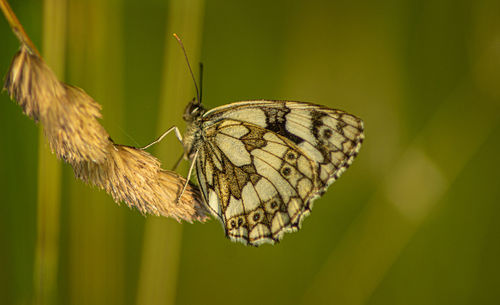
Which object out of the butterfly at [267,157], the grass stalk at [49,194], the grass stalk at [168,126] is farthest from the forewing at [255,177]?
the grass stalk at [49,194]

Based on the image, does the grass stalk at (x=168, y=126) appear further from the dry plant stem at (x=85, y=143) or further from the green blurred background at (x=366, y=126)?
the dry plant stem at (x=85, y=143)

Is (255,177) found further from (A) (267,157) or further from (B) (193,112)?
(B) (193,112)

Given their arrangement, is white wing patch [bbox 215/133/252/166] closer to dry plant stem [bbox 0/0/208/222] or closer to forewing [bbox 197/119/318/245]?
forewing [bbox 197/119/318/245]

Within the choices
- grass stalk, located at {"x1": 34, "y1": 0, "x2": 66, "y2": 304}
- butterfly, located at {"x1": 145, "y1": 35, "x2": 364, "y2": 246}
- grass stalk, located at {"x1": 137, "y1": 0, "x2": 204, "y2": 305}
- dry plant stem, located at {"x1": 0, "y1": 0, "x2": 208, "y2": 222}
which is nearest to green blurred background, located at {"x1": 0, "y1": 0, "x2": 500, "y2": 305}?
grass stalk, located at {"x1": 137, "y1": 0, "x2": 204, "y2": 305}

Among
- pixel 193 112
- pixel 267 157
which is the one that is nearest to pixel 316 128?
pixel 267 157

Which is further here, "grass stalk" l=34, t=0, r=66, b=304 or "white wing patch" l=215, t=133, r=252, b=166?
"white wing patch" l=215, t=133, r=252, b=166
